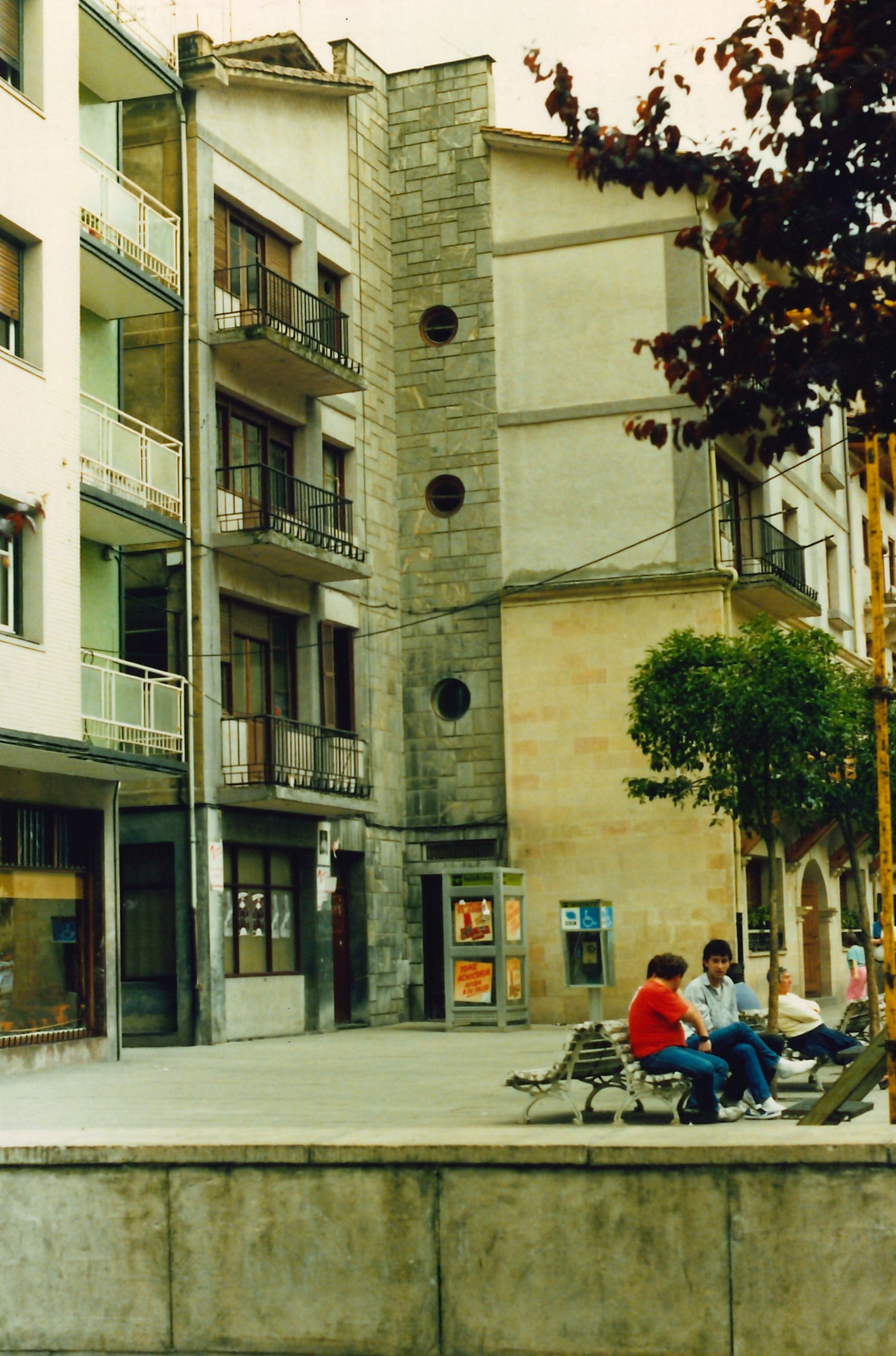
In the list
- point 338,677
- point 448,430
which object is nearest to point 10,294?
point 338,677

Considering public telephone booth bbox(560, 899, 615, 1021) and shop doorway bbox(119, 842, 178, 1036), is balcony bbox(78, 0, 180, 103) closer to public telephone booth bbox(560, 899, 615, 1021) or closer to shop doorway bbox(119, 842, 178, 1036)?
shop doorway bbox(119, 842, 178, 1036)

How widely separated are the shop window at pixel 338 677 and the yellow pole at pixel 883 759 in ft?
72.3

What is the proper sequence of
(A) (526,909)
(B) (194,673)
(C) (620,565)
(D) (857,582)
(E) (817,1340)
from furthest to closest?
(D) (857,582) → (C) (620,565) → (A) (526,909) → (B) (194,673) → (E) (817,1340)

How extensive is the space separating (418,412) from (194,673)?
932 centimetres

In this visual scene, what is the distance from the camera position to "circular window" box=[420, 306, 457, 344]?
1359 inches

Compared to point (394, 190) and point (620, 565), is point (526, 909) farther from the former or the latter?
point (394, 190)

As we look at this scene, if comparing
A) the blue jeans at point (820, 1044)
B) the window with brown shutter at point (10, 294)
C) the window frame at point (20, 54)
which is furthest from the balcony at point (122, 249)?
the blue jeans at point (820, 1044)

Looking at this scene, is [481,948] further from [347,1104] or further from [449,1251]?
[449,1251]

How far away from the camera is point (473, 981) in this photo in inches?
1148

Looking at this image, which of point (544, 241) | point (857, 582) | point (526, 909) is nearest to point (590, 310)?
point (544, 241)

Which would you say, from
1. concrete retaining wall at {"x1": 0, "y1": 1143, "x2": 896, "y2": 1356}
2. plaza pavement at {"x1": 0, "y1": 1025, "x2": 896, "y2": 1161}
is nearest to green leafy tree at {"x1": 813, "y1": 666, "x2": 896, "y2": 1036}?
plaza pavement at {"x1": 0, "y1": 1025, "x2": 896, "y2": 1161}

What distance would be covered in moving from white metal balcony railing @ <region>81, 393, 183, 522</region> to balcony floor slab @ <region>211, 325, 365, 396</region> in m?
1.93

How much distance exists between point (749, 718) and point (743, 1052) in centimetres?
844

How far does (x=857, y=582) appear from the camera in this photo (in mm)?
46031
